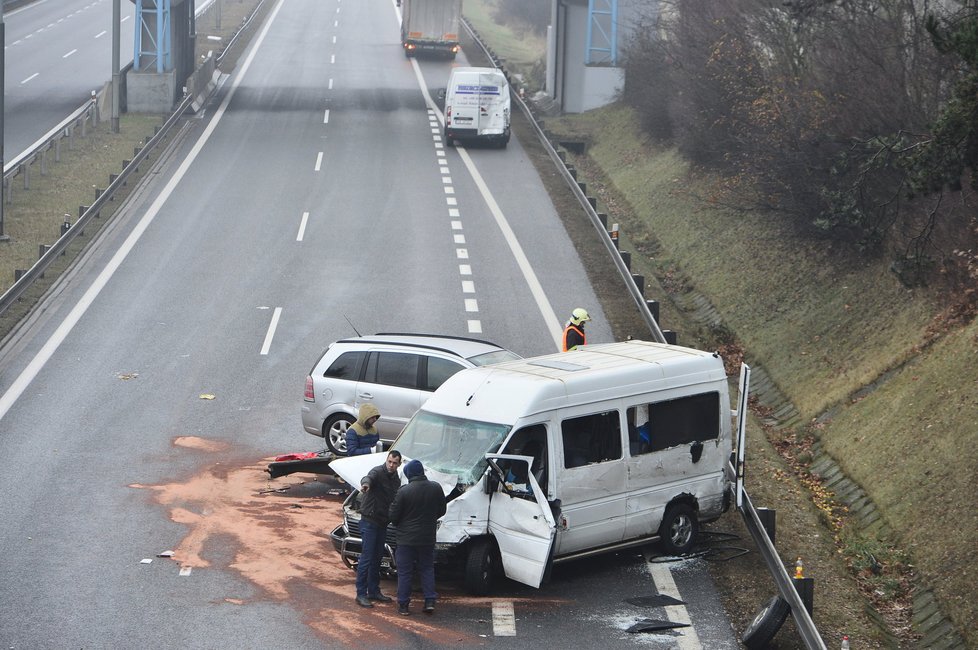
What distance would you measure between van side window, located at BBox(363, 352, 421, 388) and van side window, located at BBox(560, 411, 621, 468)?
14.1 feet

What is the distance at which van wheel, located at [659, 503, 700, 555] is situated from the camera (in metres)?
14.3

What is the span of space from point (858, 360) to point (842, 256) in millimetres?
3912

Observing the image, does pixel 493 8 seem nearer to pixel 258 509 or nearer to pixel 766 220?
pixel 766 220

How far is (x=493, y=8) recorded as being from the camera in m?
94.2

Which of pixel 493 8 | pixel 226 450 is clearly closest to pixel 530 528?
pixel 226 450

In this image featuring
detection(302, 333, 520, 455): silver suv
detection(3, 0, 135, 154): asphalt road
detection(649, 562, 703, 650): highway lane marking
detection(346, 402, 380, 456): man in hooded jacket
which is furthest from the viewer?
detection(3, 0, 135, 154): asphalt road

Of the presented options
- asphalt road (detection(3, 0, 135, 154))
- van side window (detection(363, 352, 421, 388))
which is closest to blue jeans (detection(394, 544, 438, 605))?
van side window (detection(363, 352, 421, 388))

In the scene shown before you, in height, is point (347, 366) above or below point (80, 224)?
above

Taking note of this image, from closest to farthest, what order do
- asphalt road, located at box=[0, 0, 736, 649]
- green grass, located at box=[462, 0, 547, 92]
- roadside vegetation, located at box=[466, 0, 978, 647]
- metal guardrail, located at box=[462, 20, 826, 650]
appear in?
metal guardrail, located at box=[462, 20, 826, 650], asphalt road, located at box=[0, 0, 736, 649], roadside vegetation, located at box=[466, 0, 978, 647], green grass, located at box=[462, 0, 547, 92]

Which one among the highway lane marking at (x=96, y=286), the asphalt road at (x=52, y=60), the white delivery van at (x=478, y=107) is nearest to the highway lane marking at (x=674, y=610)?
the highway lane marking at (x=96, y=286)

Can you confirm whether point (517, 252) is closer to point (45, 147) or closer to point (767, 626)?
point (45, 147)

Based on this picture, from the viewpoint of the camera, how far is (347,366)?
18.0 m

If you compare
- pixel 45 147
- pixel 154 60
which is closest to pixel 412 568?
pixel 45 147

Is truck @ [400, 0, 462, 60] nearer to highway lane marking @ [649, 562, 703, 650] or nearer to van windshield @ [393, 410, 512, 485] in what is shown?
van windshield @ [393, 410, 512, 485]
